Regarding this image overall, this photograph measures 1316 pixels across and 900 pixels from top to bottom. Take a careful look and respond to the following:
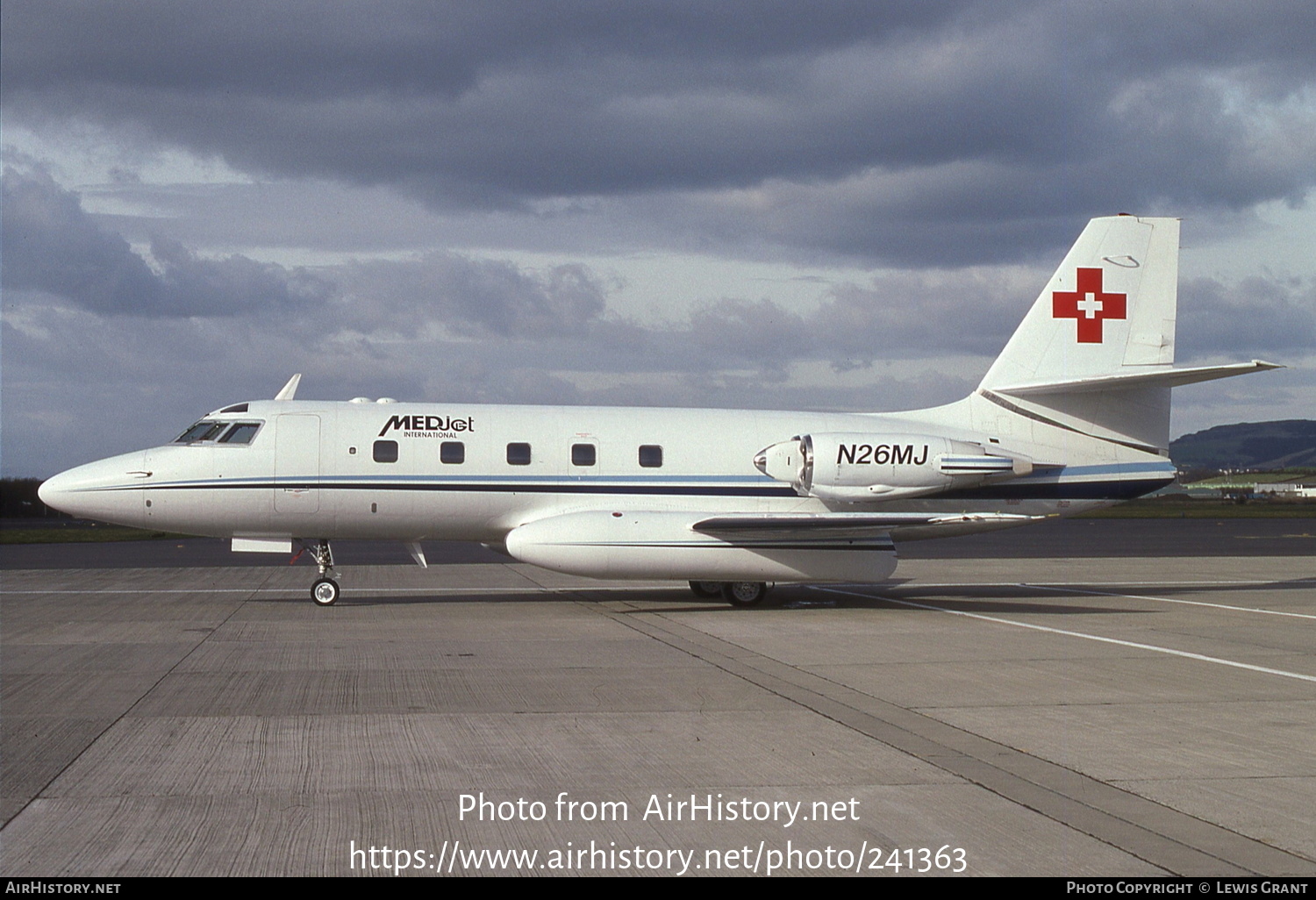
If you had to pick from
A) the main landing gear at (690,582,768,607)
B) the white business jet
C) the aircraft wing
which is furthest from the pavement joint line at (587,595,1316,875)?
the main landing gear at (690,582,768,607)

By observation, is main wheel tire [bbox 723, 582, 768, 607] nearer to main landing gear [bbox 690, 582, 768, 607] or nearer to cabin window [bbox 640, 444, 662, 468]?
main landing gear [bbox 690, 582, 768, 607]

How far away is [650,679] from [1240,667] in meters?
6.82

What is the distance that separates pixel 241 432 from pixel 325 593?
9.67 ft

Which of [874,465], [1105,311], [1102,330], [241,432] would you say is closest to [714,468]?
[874,465]

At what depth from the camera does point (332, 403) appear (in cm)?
1995

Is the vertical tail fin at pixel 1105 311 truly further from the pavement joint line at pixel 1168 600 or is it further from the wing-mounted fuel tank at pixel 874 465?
the pavement joint line at pixel 1168 600

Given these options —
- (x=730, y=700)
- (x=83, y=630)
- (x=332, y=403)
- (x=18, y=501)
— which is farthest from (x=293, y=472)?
(x=18, y=501)

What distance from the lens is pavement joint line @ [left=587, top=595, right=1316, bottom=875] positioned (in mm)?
6391

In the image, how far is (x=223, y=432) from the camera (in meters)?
19.3

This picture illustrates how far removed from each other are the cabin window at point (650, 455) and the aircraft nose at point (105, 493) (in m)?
8.02

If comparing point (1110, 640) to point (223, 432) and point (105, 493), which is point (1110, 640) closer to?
point (223, 432)

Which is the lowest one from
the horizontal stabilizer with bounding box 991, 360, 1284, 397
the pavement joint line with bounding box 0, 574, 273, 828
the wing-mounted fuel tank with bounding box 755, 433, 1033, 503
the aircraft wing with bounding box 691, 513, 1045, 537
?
the pavement joint line with bounding box 0, 574, 273, 828

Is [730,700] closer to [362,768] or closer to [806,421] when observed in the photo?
[362,768]

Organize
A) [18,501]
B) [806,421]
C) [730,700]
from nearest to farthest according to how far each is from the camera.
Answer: [730,700] → [806,421] → [18,501]
